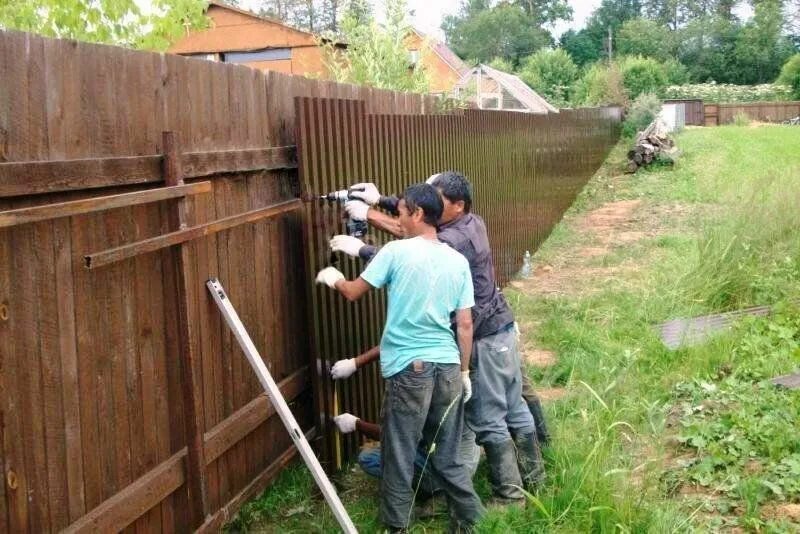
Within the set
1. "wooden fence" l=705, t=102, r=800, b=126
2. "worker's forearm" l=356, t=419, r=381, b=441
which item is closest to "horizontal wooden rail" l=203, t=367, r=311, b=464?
"worker's forearm" l=356, t=419, r=381, b=441

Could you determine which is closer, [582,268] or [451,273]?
[451,273]

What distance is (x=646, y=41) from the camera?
89.9 metres

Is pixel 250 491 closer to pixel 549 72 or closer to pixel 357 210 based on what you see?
pixel 357 210

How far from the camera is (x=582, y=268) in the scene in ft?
39.2

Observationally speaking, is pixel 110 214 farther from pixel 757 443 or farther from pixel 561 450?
pixel 757 443

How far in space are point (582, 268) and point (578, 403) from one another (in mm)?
6073

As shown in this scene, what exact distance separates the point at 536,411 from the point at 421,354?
1.44 m

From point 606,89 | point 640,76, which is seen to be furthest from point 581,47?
point 606,89

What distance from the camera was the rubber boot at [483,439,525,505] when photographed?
15.5 ft

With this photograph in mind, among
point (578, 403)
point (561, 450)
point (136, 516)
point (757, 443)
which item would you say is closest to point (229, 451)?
point (136, 516)

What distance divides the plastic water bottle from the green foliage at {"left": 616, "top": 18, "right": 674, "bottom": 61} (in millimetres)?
81605

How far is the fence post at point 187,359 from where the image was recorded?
380cm

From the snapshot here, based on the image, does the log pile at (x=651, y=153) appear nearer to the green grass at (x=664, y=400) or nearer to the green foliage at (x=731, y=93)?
the green grass at (x=664, y=400)

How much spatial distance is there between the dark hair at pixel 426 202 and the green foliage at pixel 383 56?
6.69 metres
